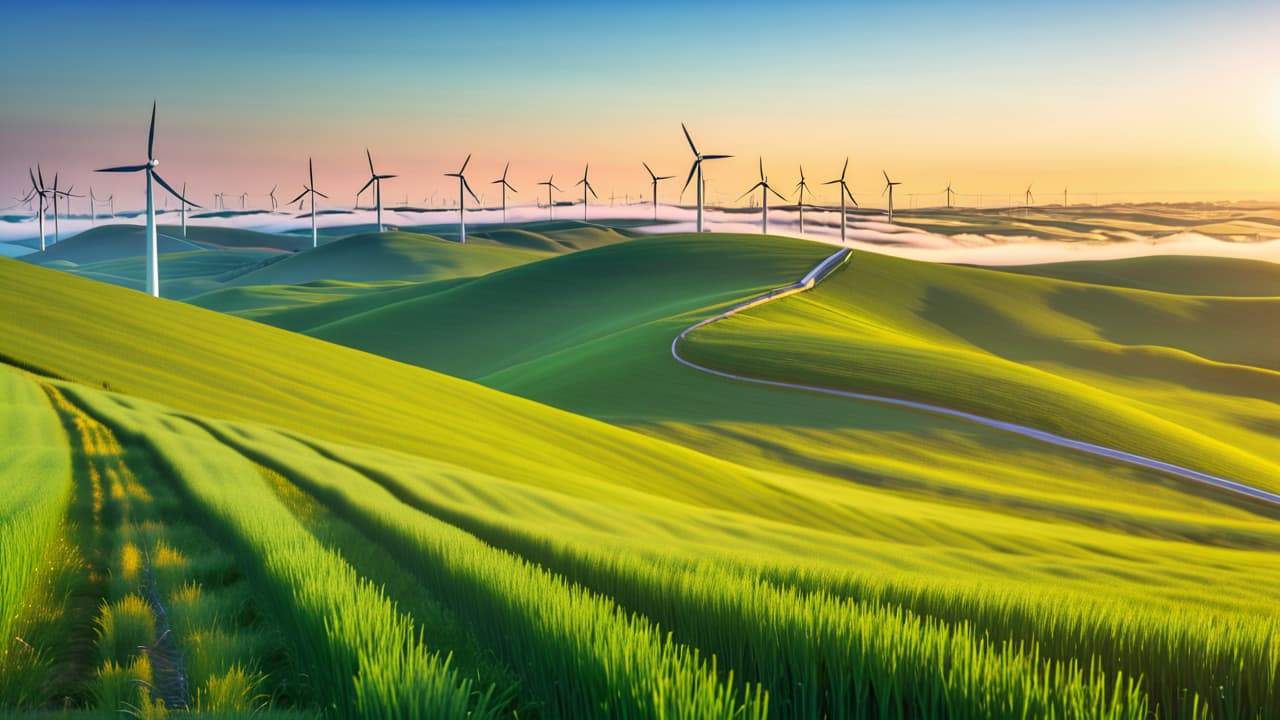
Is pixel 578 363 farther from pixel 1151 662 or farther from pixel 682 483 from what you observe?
pixel 1151 662

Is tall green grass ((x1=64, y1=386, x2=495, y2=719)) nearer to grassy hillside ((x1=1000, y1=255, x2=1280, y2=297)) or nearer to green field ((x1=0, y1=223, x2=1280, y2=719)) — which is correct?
green field ((x1=0, y1=223, x2=1280, y2=719))

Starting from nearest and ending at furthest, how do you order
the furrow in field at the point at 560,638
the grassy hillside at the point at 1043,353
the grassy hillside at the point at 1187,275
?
the furrow in field at the point at 560,638, the grassy hillside at the point at 1043,353, the grassy hillside at the point at 1187,275

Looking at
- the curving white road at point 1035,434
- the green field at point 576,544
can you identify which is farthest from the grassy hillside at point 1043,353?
the curving white road at point 1035,434

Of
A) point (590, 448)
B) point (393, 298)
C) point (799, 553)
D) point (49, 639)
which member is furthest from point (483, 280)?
point (49, 639)

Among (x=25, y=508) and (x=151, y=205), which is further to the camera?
(x=151, y=205)

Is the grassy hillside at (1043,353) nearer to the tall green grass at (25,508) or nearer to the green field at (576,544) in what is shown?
the green field at (576,544)

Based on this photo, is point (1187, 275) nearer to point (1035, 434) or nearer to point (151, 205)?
point (1035, 434)

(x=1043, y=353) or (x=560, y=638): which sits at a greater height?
(x=560, y=638)

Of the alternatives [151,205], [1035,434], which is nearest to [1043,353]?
[1035,434]
